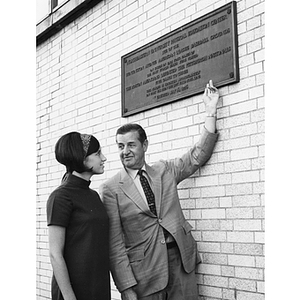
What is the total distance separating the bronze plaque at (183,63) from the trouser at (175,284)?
138 cm

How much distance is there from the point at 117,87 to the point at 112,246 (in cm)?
208

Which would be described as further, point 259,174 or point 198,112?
point 198,112

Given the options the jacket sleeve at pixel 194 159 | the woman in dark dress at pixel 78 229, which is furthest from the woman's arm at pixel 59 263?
the jacket sleeve at pixel 194 159

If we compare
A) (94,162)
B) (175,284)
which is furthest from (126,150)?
(175,284)

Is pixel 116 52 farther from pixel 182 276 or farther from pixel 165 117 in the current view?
pixel 182 276

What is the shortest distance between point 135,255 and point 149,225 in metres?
0.25

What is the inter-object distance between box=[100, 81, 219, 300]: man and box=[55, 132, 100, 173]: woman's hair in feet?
1.56

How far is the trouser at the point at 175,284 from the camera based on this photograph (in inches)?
160

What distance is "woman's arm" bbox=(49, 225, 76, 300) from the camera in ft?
11.6

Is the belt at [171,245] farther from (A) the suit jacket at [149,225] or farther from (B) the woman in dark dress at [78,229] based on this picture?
(B) the woman in dark dress at [78,229]

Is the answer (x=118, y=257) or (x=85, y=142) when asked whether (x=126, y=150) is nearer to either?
(x=85, y=142)

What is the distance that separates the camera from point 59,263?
3.53 meters

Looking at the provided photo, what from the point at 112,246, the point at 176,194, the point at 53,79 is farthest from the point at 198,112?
the point at 53,79

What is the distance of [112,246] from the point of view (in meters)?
4.05
